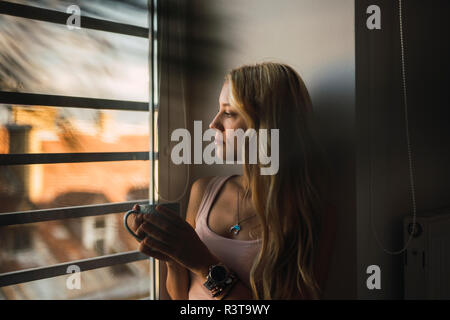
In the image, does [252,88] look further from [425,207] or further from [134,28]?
[425,207]

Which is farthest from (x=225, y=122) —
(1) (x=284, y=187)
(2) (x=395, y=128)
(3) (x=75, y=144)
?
(2) (x=395, y=128)

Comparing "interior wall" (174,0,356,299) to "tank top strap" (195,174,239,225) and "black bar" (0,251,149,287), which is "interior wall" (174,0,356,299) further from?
"black bar" (0,251,149,287)

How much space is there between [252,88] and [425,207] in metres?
0.55

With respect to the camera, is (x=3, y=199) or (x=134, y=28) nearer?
(x=3, y=199)

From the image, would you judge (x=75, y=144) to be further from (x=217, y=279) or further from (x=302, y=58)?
(x=302, y=58)

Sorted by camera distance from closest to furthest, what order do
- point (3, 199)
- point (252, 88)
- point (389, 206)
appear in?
1. point (3, 199)
2. point (252, 88)
3. point (389, 206)

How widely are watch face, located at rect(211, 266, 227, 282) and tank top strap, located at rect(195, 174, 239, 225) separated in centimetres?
14

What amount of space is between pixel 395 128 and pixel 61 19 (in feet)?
2.43

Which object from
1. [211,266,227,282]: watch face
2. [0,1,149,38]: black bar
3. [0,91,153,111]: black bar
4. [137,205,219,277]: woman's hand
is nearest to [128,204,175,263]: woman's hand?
[137,205,219,277]: woman's hand

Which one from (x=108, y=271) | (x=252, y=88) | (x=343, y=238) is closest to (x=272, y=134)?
(x=252, y=88)

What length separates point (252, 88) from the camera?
76 cm

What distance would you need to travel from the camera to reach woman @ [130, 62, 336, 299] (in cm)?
75

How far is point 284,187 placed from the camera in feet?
2.55
